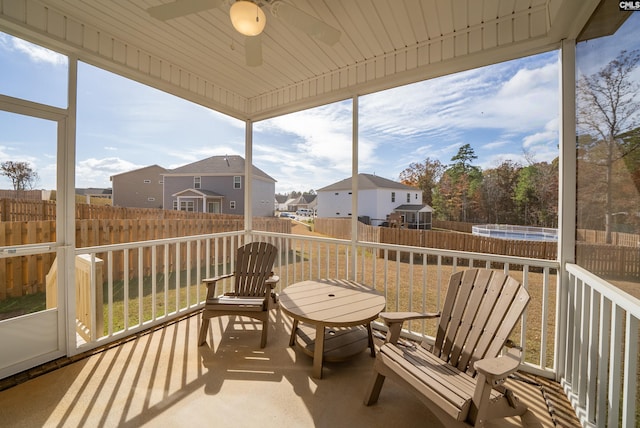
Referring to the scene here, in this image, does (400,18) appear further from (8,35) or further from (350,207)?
(8,35)

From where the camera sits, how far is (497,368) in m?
1.38

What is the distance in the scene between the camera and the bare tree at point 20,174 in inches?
88.5

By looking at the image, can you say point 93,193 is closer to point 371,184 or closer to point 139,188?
point 139,188

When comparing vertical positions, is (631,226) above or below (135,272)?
above

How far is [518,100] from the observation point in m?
2.46

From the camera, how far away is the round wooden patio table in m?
2.24

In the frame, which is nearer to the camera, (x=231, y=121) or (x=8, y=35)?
(x=8, y=35)

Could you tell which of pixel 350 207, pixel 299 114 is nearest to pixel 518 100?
pixel 350 207

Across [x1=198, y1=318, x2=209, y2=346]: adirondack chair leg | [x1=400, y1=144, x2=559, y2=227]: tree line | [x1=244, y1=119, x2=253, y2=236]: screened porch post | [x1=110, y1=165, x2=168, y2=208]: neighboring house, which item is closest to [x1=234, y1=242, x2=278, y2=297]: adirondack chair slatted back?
[x1=198, y1=318, x2=209, y2=346]: adirondack chair leg

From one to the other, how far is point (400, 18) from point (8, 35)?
10.9ft

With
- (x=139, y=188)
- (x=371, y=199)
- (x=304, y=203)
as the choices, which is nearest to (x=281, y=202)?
(x=304, y=203)

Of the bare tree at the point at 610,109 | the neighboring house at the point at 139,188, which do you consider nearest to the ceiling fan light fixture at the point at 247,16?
the neighboring house at the point at 139,188

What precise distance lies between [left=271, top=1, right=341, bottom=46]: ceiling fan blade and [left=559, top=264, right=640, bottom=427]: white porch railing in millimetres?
2436

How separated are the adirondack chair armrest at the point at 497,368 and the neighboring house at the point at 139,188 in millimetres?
3597
